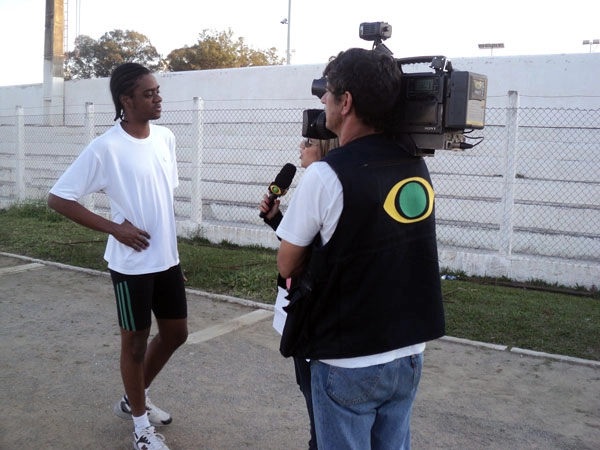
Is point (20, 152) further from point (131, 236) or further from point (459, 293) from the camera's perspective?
point (131, 236)

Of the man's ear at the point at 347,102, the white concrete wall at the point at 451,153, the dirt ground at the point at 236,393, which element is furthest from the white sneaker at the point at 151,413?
the white concrete wall at the point at 451,153

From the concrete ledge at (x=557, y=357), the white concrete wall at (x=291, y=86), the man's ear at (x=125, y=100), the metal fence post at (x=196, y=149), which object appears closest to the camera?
the man's ear at (x=125, y=100)

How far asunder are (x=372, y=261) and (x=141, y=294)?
176 cm

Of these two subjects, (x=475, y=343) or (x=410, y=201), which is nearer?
(x=410, y=201)

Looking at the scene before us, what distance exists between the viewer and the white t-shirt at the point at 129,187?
3363mm

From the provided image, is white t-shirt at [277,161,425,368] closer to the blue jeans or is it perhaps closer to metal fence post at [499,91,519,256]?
the blue jeans

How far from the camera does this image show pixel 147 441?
347cm

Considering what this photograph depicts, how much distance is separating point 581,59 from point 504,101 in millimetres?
1211

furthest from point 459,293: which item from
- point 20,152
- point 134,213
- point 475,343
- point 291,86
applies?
point 20,152

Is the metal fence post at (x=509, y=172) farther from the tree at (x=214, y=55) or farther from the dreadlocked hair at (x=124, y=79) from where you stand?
the tree at (x=214, y=55)

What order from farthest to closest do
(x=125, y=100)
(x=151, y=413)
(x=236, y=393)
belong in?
1. (x=236, y=393)
2. (x=151, y=413)
3. (x=125, y=100)

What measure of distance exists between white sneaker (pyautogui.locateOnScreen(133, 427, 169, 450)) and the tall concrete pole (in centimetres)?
1490

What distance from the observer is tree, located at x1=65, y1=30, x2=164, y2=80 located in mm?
Result: 39125

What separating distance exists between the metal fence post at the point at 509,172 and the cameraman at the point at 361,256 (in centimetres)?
591
